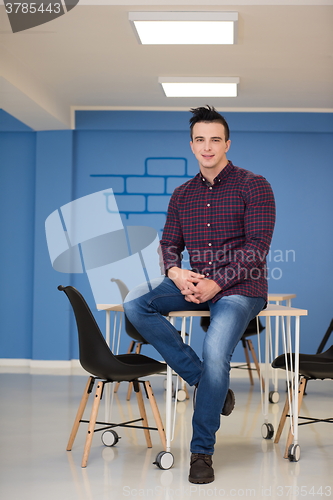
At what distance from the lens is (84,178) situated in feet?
20.0

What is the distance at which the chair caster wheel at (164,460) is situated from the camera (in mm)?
2555

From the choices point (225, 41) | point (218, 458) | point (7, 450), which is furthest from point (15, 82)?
point (218, 458)

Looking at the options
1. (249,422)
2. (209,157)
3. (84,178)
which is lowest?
(249,422)

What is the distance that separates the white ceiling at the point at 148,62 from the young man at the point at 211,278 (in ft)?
4.44

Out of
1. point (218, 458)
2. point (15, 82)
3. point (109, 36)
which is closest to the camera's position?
point (218, 458)

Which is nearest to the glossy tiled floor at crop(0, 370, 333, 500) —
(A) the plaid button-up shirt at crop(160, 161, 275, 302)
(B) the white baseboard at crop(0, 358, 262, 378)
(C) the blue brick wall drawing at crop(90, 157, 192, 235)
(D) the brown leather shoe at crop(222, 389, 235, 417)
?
(D) the brown leather shoe at crop(222, 389, 235, 417)

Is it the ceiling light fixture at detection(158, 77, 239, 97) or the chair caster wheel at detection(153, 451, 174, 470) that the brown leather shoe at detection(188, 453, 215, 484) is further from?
the ceiling light fixture at detection(158, 77, 239, 97)

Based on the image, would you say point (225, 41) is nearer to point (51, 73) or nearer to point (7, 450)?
point (51, 73)

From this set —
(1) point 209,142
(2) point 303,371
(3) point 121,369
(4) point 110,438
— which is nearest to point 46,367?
(4) point 110,438

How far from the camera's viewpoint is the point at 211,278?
8.62 ft

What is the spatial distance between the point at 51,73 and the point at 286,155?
8.54 feet

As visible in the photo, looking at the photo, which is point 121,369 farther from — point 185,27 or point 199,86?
point 199,86

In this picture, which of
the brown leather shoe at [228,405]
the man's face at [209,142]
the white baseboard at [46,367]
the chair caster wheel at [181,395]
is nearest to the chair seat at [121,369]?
the brown leather shoe at [228,405]

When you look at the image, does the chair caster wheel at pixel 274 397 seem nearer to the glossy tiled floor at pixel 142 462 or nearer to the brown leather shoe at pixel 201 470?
the glossy tiled floor at pixel 142 462
